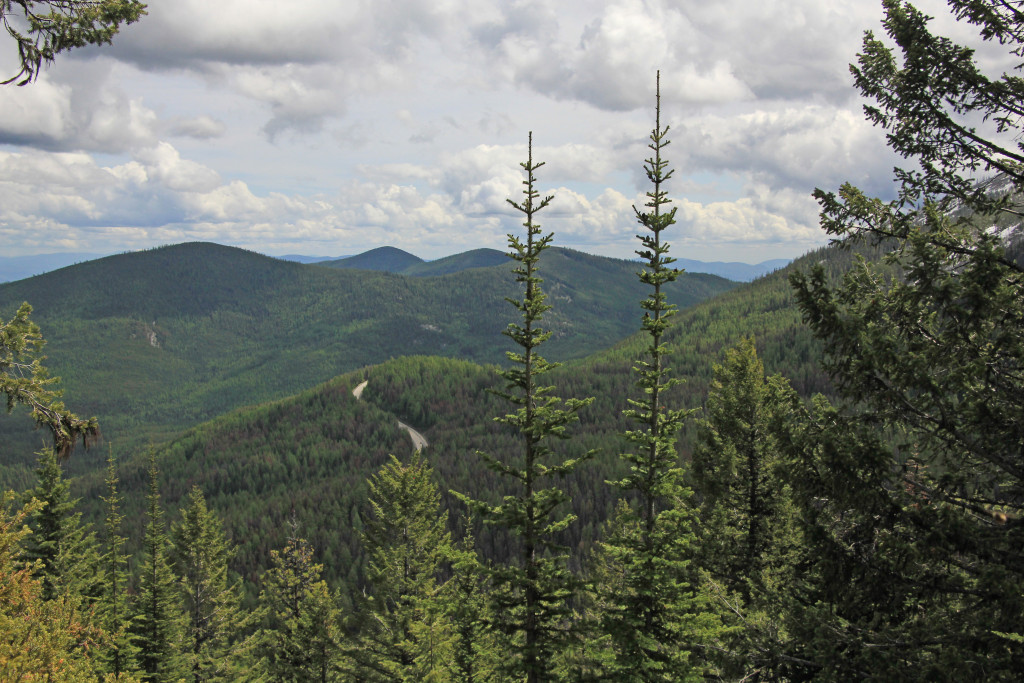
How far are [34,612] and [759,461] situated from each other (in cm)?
2169

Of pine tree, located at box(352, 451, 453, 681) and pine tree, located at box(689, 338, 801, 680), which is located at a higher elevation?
pine tree, located at box(689, 338, 801, 680)

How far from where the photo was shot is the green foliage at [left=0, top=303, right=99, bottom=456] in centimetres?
895

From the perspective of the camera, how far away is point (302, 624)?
2889 cm

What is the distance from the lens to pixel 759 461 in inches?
837

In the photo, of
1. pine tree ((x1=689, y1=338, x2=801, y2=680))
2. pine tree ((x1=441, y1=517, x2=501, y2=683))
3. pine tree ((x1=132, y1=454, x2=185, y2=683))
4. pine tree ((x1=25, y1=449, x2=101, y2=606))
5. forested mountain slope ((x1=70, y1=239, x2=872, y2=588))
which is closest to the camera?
pine tree ((x1=441, y1=517, x2=501, y2=683))

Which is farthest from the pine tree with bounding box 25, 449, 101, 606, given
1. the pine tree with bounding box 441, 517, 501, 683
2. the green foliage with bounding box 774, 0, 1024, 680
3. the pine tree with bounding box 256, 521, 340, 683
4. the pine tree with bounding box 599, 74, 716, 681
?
the green foliage with bounding box 774, 0, 1024, 680

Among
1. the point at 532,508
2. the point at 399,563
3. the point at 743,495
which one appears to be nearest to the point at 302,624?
the point at 399,563

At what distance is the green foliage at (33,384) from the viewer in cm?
895

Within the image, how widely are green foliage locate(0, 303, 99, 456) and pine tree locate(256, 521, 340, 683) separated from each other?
22060 mm

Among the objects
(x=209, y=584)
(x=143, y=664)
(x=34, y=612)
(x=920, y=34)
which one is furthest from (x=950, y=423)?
(x=209, y=584)

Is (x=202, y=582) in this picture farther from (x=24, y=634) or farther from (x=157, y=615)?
(x=24, y=634)

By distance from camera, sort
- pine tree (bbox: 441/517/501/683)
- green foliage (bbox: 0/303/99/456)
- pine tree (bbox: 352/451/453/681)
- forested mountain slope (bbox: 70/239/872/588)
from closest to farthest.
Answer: green foliage (bbox: 0/303/99/456) < pine tree (bbox: 441/517/501/683) < pine tree (bbox: 352/451/453/681) < forested mountain slope (bbox: 70/239/872/588)

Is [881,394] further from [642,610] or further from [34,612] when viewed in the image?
[34,612]

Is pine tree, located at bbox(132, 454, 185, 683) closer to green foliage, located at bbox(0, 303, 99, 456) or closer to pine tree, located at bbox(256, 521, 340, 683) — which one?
pine tree, located at bbox(256, 521, 340, 683)
